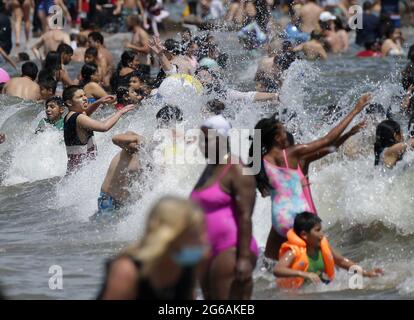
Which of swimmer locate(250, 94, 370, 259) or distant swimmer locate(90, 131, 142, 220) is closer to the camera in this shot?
swimmer locate(250, 94, 370, 259)

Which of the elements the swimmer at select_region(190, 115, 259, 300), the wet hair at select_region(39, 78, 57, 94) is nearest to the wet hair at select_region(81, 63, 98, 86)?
the wet hair at select_region(39, 78, 57, 94)

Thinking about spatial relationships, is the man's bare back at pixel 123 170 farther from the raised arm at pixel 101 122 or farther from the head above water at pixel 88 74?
the head above water at pixel 88 74

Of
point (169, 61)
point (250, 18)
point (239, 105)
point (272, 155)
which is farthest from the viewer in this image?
point (250, 18)

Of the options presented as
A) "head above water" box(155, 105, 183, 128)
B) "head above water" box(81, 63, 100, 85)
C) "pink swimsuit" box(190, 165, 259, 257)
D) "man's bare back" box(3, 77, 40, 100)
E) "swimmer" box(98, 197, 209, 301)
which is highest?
"swimmer" box(98, 197, 209, 301)

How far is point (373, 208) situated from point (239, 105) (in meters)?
1.89

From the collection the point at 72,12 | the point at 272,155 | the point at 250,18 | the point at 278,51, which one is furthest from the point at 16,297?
the point at 72,12

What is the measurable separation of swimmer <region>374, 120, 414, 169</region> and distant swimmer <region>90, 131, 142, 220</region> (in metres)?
1.99

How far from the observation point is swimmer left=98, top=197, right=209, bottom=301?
4367mm

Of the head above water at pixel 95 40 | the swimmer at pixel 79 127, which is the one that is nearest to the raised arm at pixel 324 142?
the swimmer at pixel 79 127

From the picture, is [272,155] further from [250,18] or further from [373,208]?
[250,18]

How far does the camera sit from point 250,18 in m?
18.0

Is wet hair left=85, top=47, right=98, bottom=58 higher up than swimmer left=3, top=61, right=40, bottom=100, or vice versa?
wet hair left=85, top=47, right=98, bottom=58

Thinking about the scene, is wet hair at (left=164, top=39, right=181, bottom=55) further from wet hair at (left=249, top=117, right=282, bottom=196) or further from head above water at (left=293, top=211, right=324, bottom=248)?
head above water at (left=293, top=211, right=324, bottom=248)

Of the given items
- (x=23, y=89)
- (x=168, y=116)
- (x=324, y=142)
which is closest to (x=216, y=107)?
(x=168, y=116)
